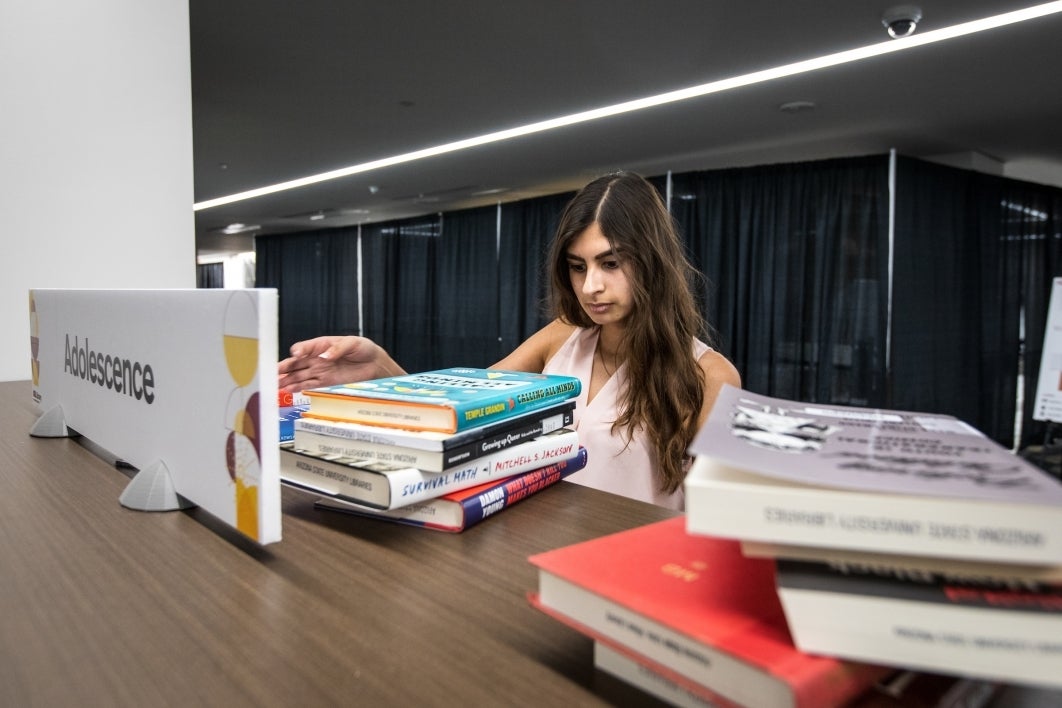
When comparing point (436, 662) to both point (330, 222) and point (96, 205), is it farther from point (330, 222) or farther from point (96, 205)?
point (330, 222)

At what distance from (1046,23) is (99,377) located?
368 centimetres

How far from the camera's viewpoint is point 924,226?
200 inches

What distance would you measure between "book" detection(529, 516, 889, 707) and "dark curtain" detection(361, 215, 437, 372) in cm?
816

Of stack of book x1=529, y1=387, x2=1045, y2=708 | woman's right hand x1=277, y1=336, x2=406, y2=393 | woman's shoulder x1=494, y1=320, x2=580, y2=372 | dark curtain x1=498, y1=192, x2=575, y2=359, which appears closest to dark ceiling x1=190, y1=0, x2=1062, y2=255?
dark curtain x1=498, y1=192, x2=575, y2=359

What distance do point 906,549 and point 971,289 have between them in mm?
6247

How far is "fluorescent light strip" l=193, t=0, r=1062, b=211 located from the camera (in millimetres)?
2889

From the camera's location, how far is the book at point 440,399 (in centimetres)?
64

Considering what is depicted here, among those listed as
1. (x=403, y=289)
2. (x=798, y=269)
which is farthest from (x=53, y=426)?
(x=403, y=289)

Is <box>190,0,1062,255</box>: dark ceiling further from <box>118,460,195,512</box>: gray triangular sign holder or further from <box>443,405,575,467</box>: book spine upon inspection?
<box>118,460,195,512</box>: gray triangular sign holder

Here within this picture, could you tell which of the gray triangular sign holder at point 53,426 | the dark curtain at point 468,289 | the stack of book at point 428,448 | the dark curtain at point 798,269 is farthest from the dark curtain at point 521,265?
the stack of book at point 428,448

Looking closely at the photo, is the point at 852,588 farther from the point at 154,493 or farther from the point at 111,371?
the point at 111,371

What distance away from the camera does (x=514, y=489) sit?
72cm

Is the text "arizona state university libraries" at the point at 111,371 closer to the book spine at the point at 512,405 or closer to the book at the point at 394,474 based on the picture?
the book at the point at 394,474

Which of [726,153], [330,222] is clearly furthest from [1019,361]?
[330,222]
